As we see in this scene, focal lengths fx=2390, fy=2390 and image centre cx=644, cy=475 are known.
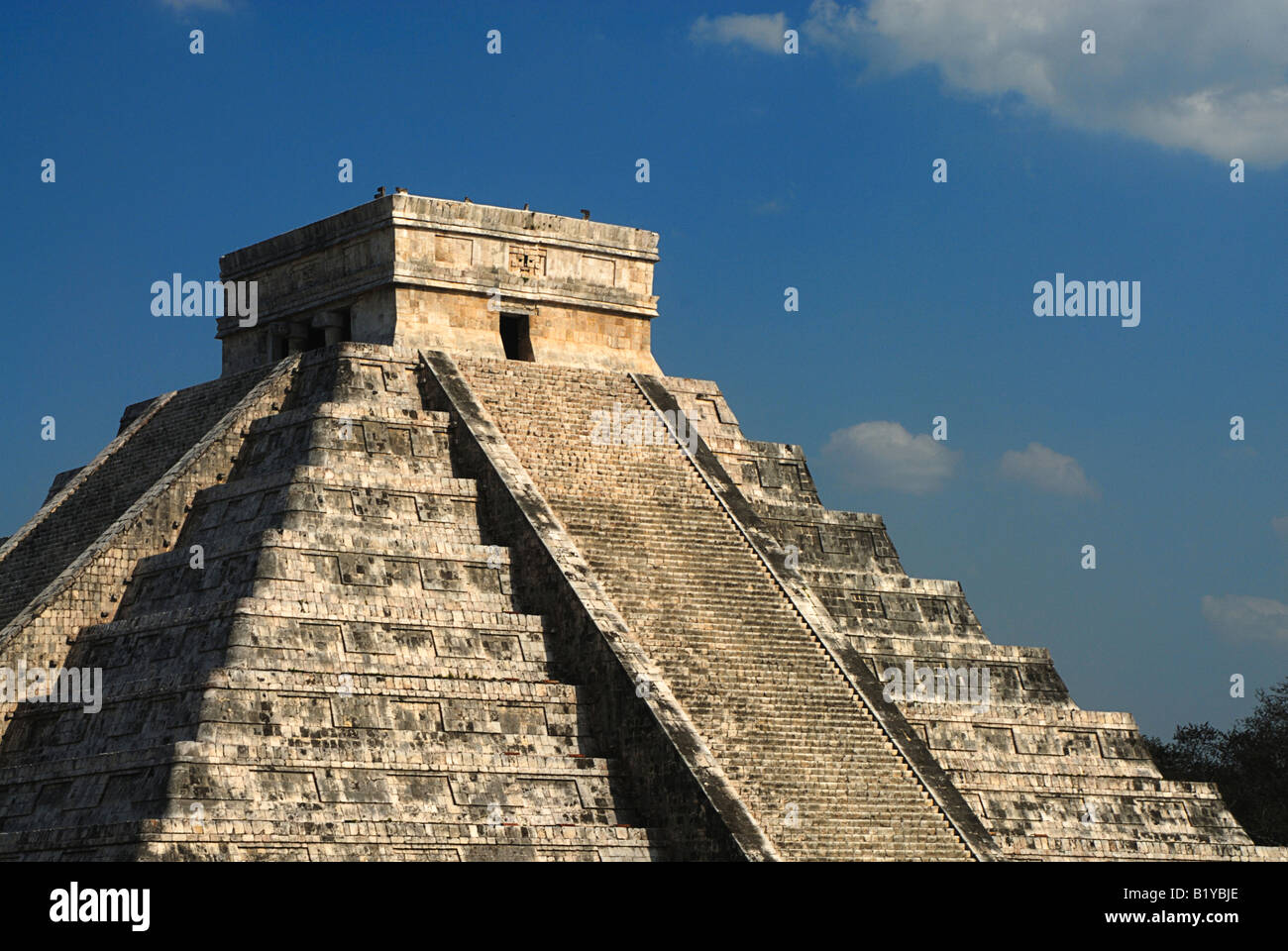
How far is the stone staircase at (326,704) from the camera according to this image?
2984 centimetres

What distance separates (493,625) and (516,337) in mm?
8714

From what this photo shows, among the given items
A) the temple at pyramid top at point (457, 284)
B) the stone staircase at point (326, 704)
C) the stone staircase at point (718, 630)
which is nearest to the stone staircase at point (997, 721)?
the stone staircase at point (718, 630)

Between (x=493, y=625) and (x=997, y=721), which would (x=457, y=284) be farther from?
(x=997, y=721)

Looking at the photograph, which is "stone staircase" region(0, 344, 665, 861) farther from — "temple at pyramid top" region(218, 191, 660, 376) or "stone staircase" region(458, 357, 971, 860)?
"temple at pyramid top" region(218, 191, 660, 376)

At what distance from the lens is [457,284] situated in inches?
1571

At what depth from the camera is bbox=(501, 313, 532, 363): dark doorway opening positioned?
4075 cm

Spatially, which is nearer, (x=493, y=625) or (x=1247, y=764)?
(x=493, y=625)

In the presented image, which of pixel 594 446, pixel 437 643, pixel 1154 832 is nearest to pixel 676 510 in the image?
pixel 594 446

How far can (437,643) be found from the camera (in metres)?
32.9

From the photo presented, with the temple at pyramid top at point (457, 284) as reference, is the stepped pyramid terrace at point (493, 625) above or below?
below

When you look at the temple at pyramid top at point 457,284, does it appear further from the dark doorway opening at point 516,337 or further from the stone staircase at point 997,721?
the stone staircase at point 997,721

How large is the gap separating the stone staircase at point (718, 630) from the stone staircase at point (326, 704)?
1.67m

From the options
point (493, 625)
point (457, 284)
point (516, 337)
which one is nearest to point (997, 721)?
point (493, 625)

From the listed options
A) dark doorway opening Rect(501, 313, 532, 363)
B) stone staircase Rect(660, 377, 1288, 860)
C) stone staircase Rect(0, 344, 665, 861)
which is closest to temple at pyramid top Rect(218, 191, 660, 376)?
dark doorway opening Rect(501, 313, 532, 363)
